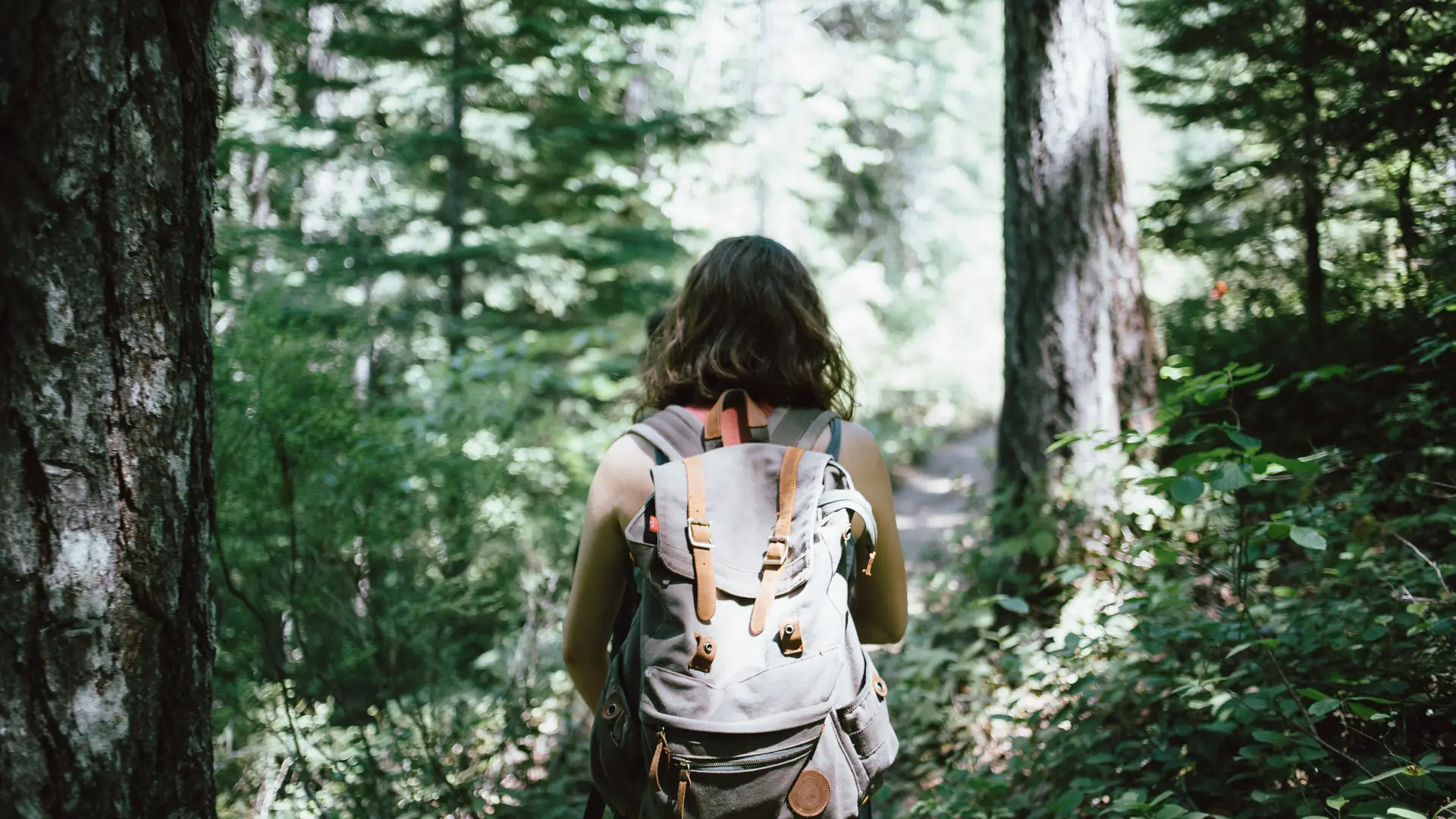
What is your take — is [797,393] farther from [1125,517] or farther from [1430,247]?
[1430,247]

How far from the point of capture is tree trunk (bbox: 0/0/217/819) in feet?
4.67

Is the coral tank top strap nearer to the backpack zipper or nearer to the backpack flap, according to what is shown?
the backpack flap

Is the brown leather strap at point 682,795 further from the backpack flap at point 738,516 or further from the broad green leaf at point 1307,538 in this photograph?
the broad green leaf at point 1307,538

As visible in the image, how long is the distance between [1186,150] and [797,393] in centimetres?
1952

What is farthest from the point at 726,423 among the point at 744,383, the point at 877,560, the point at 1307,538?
the point at 1307,538

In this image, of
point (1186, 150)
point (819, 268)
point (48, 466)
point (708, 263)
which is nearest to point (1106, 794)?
point (708, 263)

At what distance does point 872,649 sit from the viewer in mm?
4699

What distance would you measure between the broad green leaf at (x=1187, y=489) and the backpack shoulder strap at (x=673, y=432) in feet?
4.21

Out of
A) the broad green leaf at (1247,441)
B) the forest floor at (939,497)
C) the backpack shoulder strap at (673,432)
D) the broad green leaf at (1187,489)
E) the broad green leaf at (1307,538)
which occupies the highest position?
the backpack shoulder strap at (673,432)

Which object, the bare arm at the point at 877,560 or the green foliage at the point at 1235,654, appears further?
the green foliage at the point at 1235,654

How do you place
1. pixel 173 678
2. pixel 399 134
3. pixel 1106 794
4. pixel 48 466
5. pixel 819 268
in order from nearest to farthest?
pixel 48 466
pixel 173 678
pixel 1106 794
pixel 399 134
pixel 819 268

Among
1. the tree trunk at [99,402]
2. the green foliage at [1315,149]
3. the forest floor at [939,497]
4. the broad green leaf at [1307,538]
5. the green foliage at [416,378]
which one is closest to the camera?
the tree trunk at [99,402]

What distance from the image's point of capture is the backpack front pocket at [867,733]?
1599 mm

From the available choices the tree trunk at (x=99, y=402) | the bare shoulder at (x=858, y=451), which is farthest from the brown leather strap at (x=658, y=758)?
the tree trunk at (x=99, y=402)
